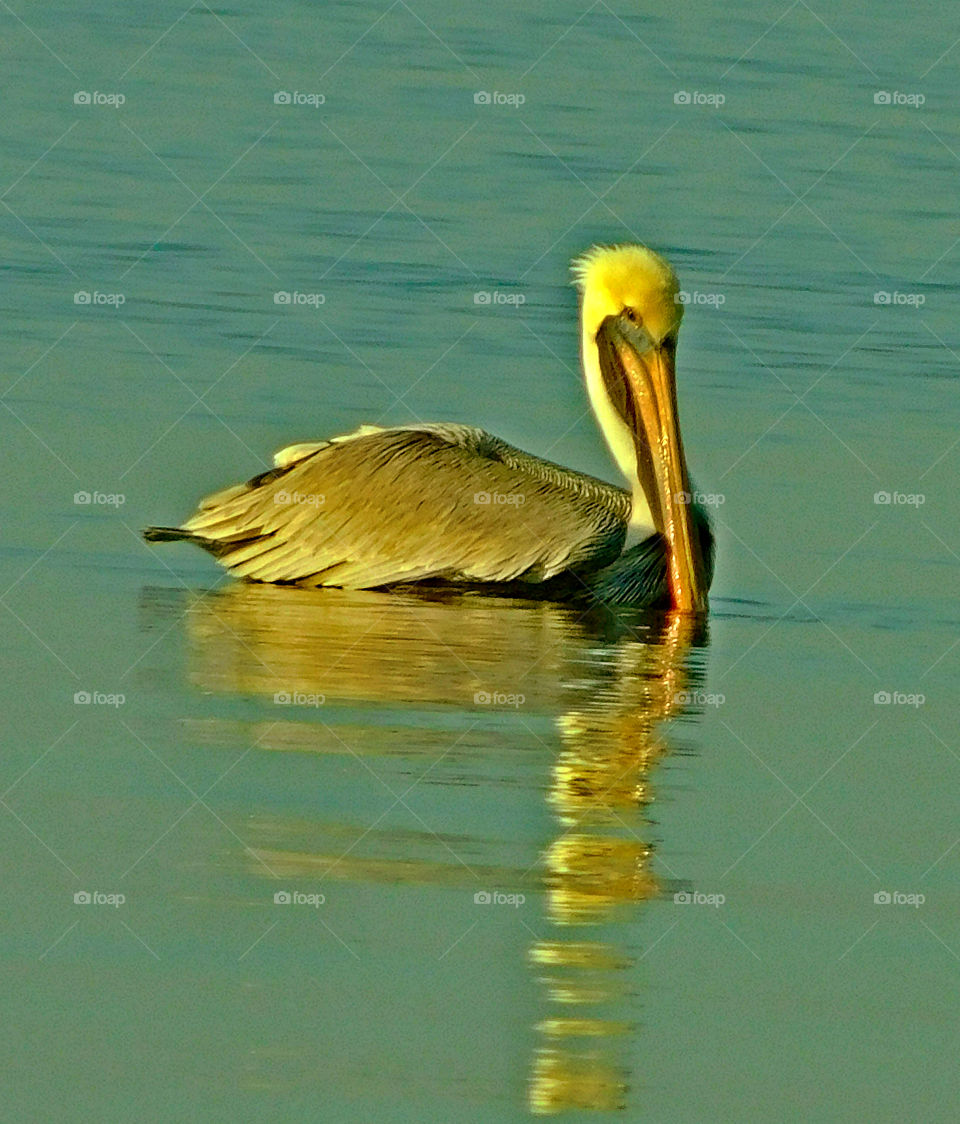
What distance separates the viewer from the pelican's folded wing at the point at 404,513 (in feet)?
33.2

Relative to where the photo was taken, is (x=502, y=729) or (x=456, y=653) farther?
(x=456, y=653)

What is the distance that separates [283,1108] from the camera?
5133 millimetres

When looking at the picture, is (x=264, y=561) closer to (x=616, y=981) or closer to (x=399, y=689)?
(x=399, y=689)

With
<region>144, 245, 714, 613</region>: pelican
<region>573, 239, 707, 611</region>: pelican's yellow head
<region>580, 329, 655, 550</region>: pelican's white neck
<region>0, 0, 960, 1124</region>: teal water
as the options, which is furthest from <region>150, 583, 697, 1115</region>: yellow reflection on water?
<region>580, 329, 655, 550</region>: pelican's white neck

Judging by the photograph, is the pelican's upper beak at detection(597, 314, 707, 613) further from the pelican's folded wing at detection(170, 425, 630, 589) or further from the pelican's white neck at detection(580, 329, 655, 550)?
the pelican's folded wing at detection(170, 425, 630, 589)

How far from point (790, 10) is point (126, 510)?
15028 mm

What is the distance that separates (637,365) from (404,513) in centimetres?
116

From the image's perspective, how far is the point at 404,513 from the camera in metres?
10.3

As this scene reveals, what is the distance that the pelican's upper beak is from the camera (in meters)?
9.96

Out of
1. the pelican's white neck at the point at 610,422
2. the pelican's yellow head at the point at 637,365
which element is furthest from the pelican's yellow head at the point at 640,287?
the pelican's white neck at the point at 610,422

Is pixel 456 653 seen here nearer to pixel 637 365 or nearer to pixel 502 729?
pixel 502 729

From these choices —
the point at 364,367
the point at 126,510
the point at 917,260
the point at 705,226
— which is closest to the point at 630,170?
the point at 705,226

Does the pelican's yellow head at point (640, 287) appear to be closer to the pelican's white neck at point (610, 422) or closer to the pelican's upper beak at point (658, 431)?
the pelican's upper beak at point (658, 431)

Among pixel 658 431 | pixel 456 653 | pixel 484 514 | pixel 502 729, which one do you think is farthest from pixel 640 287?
pixel 502 729
